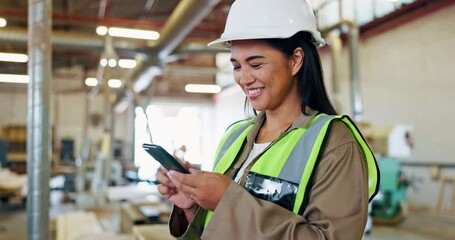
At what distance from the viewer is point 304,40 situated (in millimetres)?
1094

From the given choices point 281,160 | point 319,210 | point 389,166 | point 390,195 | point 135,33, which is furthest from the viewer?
point 135,33

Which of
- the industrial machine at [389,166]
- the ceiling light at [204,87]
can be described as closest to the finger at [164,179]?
the industrial machine at [389,166]

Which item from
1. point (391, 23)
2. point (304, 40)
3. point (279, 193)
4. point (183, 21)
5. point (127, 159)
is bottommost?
point (127, 159)

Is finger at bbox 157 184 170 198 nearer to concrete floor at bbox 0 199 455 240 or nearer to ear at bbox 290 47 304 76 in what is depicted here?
ear at bbox 290 47 304 76

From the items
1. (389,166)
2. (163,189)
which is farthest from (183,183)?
(389,166)

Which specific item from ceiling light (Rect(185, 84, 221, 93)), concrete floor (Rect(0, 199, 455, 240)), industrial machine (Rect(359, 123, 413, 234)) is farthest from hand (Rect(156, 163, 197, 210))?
ceiling light (Rect(185, 84, 221, 93))

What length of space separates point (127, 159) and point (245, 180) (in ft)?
50.9

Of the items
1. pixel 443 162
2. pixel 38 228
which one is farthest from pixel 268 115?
pixel 443 162

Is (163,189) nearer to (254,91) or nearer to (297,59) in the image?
(254,91)

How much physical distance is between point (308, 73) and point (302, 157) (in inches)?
9.2

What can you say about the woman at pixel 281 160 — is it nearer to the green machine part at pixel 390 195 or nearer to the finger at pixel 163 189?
A: the finger at pixel 163 189

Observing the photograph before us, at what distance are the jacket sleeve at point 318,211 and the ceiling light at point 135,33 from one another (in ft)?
19.2

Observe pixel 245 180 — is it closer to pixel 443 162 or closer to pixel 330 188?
pixel 330 188

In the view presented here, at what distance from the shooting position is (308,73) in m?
1.09
